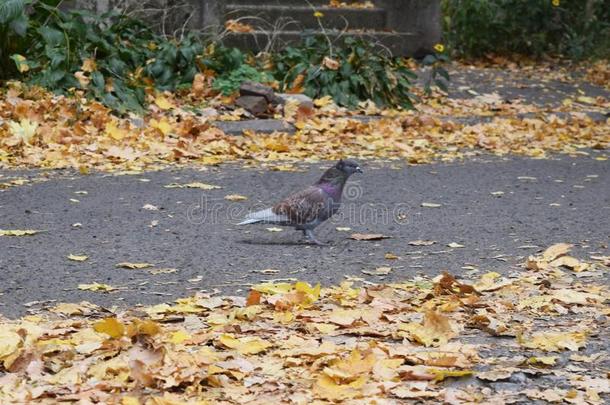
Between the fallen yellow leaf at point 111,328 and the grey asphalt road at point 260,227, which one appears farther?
the grey asphalt road at point 260,227

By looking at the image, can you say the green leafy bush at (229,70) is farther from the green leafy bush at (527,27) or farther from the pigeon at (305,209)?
the pigeon at (305,209)

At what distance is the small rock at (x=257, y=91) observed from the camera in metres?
9.39

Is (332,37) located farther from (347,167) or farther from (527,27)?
(347,167)

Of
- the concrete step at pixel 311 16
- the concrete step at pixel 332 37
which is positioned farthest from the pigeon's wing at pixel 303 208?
the concrete step at pixel 311 16

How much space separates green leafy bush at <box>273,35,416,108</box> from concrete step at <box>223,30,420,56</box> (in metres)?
0.48

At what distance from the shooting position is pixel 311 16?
43.4 ft

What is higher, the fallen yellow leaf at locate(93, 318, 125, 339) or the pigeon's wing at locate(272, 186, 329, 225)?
the fallen yellow leaf at locate(93, 318, 125, 339)

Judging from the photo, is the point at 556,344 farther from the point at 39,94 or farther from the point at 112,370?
the point at 39,94

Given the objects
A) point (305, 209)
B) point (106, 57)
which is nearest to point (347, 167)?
point (305, 209)

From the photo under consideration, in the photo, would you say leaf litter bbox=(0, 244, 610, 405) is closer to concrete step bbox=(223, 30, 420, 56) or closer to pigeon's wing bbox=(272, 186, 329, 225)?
pigeon's wing bbox=(272, 186, 329, 225)

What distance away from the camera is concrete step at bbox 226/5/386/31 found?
12.9 metres

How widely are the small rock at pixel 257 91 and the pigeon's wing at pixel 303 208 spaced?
4.51 m

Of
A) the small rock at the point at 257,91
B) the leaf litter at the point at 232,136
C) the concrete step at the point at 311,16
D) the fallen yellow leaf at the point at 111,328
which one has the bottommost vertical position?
the leaf litter at the point at 232,136

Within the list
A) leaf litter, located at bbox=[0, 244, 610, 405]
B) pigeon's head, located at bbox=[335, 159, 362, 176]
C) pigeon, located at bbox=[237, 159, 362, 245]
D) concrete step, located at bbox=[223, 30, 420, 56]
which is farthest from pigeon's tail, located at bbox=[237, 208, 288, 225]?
concrete step, located at bbox=[223, 30, 420, 56]
